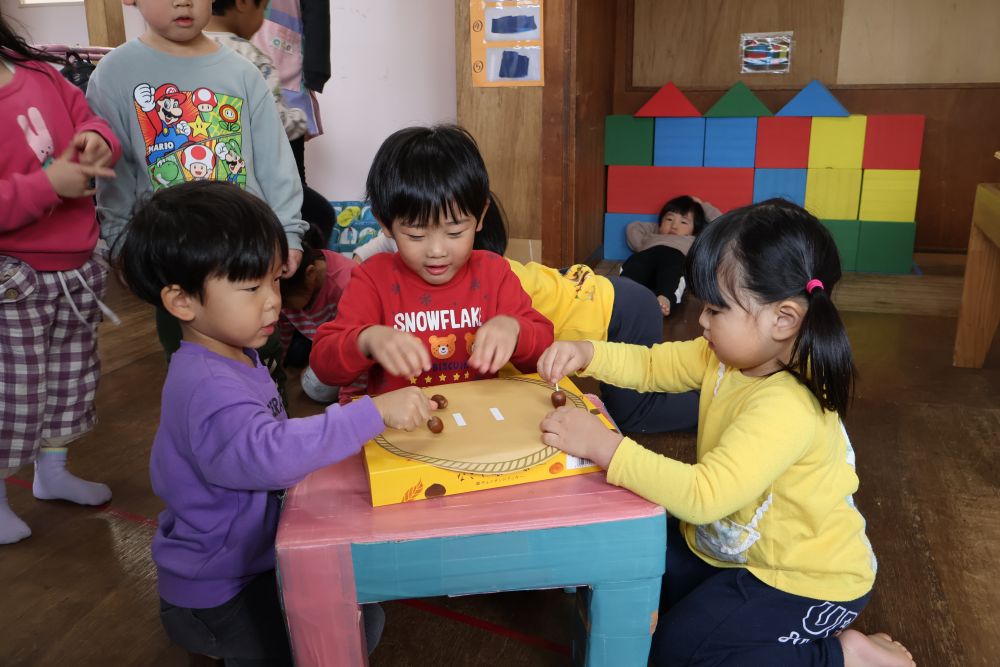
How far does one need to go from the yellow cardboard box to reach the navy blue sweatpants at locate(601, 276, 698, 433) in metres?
0.86

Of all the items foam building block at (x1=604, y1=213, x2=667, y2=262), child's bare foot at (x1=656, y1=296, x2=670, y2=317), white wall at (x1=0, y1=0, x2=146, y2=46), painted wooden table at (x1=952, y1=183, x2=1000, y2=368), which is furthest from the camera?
white wall at (x1=0, y1=0, x2=146, y2=46)

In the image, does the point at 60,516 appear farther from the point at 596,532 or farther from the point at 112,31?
the point at 112,31

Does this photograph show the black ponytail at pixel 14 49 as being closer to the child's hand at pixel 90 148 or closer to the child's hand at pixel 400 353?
the child's hand at pixel 90 148

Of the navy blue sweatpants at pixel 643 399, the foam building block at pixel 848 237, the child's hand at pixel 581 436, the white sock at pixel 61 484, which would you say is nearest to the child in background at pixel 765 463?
the child's hand at pixel 581 436

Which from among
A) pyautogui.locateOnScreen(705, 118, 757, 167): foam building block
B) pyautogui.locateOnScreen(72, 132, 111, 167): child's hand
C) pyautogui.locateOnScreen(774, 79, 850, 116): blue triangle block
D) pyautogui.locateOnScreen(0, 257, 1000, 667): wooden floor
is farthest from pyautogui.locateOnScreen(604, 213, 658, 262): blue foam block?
pyautogui.locateOnScreen(72, 132, 111, 167): child's hand

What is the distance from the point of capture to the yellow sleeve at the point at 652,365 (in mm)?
1198

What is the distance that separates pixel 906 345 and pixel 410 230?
2.00m

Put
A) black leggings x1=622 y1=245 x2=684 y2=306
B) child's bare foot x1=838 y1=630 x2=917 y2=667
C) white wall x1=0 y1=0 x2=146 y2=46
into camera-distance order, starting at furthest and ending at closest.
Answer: white wall x1=0 y1=0 x2=146 y2=46, black leggings x1=622 y1=245 x2=684 y2=306, child's bare foot x1=838 y1=630 x2=917 y2=667

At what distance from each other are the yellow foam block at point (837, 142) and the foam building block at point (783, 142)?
0.10 ft

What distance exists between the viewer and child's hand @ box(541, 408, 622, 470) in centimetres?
93

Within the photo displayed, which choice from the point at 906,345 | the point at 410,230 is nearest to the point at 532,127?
the point at 906,345

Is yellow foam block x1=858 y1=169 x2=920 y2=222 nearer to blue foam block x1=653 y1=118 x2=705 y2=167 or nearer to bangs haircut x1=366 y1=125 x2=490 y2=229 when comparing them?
blue foam block x1=653 y1=118 x2=705 y2=167

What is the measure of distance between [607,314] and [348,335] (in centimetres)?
74

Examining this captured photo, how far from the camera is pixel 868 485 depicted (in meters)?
1.68
